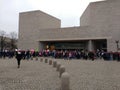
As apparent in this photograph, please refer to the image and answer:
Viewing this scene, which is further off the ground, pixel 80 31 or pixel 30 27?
pixel 30 27

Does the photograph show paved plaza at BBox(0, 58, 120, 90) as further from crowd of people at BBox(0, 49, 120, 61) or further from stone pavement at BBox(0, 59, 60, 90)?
crowd of people at BBox(0, 49, 120, 61)

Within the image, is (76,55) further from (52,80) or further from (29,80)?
(29,80)

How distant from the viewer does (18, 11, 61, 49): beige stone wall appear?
→ 190 ft

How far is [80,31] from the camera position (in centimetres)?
5144

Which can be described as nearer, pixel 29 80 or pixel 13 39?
pixel 29 80

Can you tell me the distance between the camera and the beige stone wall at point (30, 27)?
58000 millimetres

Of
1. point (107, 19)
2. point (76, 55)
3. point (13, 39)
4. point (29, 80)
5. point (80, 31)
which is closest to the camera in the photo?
point (29, 80)

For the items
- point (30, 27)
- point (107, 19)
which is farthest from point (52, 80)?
point (30, 27)

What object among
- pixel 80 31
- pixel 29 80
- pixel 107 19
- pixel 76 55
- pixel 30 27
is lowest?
pixel 29 80

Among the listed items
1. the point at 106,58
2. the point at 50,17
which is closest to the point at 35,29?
the point at 50,17

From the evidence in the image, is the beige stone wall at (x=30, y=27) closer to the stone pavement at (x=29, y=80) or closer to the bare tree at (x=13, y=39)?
the bare tree at (x=13, y=39)

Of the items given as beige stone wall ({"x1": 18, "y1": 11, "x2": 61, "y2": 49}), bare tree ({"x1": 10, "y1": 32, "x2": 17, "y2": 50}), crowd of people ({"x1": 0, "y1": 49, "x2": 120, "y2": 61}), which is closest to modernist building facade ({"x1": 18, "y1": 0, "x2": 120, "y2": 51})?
beige stone wall ({"x1": 18, "y1": 11, "x2": 61, "y2": 49})

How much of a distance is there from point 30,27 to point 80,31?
1616 cm

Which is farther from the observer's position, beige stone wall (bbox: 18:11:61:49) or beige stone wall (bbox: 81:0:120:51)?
beige stone wall (bbox: 18:11:61:49)
